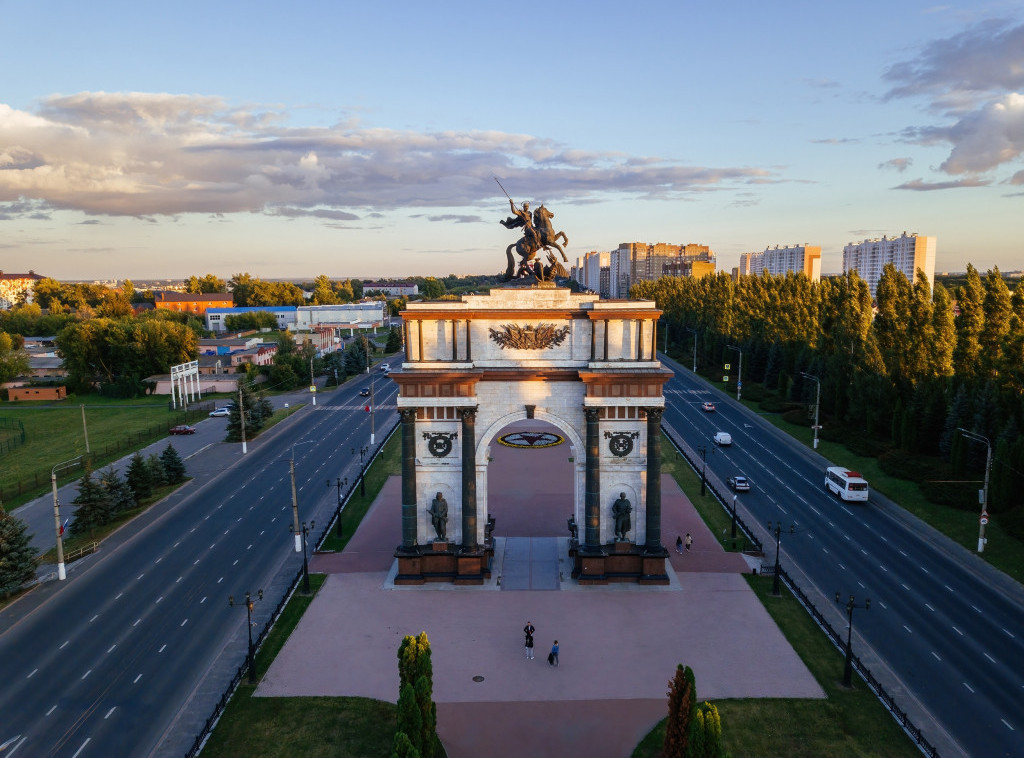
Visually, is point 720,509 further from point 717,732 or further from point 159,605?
point 159,605

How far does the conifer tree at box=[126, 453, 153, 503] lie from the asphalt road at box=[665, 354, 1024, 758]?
49.9 meters

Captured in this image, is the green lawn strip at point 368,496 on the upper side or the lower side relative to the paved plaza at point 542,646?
upper

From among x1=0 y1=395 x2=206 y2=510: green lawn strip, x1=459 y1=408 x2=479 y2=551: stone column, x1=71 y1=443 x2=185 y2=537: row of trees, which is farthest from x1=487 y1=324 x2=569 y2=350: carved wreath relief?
x1=0 y1=395 x2=206 y2=510: green lawn strip

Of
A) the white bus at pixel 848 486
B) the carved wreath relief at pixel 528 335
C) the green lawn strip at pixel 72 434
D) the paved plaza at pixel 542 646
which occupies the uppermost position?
the carved wreath relief at pixel 528 335

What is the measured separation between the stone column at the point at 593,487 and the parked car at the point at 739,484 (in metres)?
22.0

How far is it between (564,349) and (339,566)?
67.2 ft

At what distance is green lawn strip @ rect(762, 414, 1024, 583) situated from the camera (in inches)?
1628

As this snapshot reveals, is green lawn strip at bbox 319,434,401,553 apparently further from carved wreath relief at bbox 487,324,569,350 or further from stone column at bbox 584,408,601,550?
carved wreath relief at bbox 487,324,569,350

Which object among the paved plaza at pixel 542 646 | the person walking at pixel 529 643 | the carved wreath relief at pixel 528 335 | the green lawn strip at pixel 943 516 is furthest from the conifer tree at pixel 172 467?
the green lawn strip at pixel 943 516

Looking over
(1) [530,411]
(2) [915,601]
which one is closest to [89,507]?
(1) [530,411]

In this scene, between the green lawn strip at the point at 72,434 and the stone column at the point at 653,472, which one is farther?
the green lawn strip at the point at 72,434

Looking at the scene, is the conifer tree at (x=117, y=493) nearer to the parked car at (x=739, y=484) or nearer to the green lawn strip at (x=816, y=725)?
the green lawn strip at (x=816, y=725)

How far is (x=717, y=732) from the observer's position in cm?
1953

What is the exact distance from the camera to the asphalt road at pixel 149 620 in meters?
26.4
